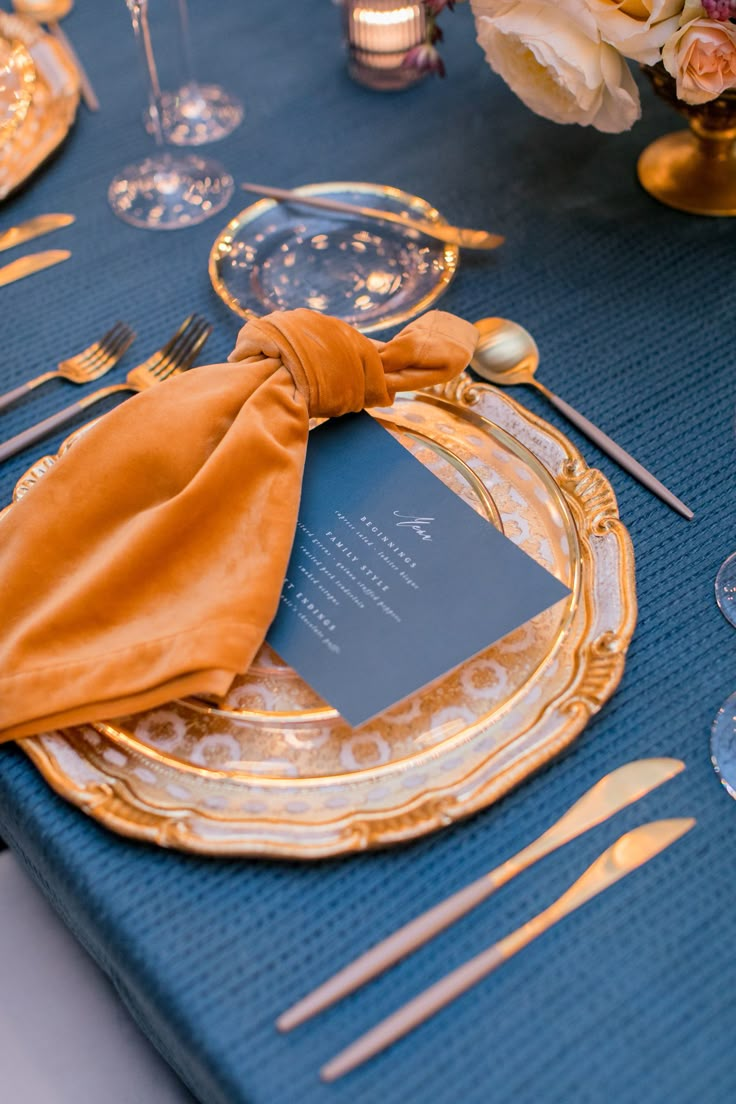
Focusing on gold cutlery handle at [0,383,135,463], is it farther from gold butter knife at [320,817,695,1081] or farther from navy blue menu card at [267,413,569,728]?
gold butter knife at [320,817,695,1081]

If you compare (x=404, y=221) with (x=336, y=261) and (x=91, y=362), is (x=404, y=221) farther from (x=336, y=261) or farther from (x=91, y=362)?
(x=91, y=362)

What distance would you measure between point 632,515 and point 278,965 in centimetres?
36

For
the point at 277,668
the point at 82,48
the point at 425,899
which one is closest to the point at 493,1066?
the point at 425,899

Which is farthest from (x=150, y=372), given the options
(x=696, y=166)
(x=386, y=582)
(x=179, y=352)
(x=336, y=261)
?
(x=696, y=166)

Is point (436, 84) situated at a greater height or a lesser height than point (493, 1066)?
greater

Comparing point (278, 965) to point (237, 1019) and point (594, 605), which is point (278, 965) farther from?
point (594, 605)

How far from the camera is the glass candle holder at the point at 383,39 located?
3.10ft

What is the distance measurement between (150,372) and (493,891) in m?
0.45

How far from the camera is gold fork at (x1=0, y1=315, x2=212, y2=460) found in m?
0.71

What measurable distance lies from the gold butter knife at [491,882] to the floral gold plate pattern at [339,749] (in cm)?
3

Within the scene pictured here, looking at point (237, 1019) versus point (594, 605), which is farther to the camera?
point (594, 605)

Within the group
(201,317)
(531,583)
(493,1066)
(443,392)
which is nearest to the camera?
(493,1066)

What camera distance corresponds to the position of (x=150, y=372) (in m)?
0.75

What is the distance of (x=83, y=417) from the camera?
2.40 feet
